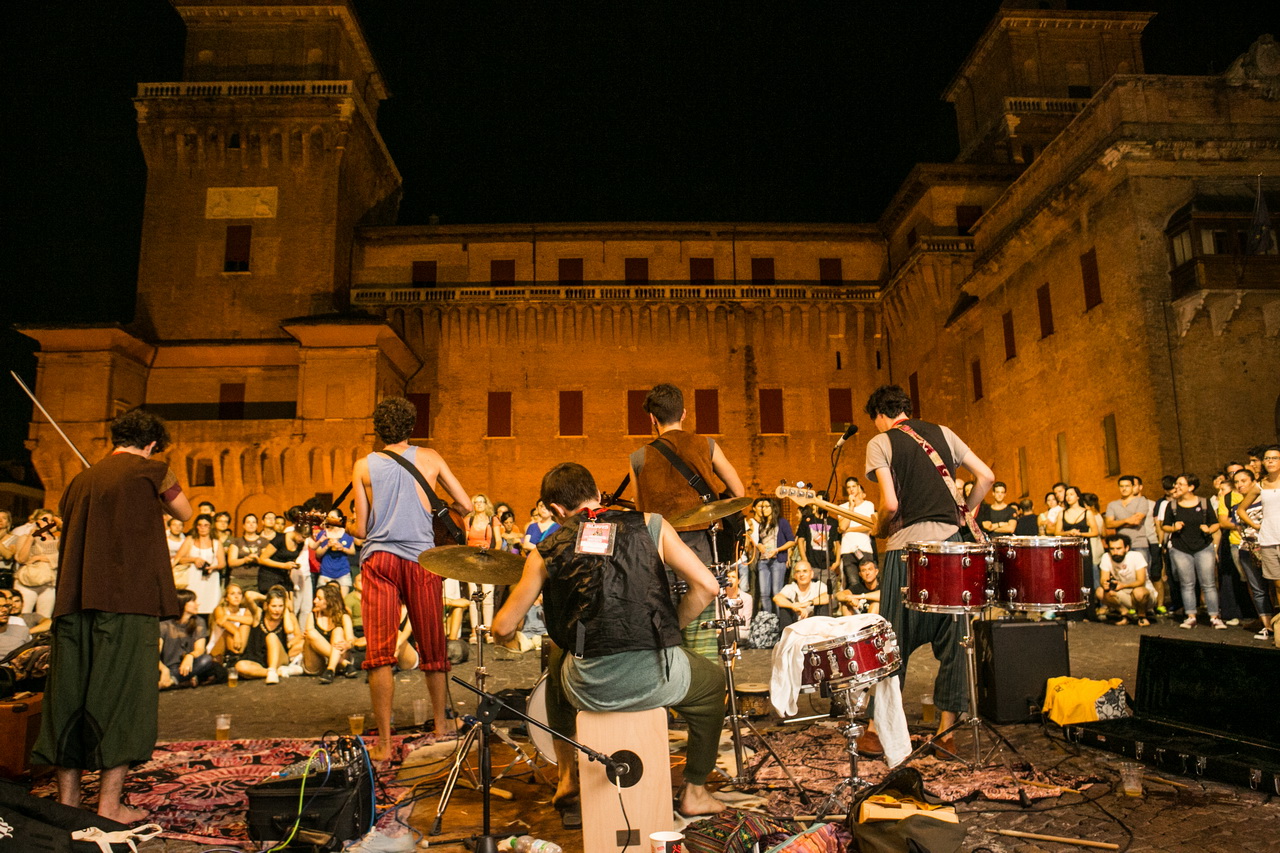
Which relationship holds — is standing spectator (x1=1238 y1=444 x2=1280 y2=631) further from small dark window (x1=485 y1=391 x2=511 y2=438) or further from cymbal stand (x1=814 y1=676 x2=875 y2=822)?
small dark window (x1=485 y1=391 x2=511 y2=438)

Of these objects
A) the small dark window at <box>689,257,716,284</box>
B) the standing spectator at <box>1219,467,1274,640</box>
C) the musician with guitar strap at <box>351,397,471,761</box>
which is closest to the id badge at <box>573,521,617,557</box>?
the musician with guitar strap at <box>351,397,471,761</box>

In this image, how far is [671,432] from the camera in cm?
463

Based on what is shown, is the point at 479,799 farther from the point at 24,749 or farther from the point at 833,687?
the point at 24,749

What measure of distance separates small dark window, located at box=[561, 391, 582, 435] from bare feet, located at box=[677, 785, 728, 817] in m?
24.5

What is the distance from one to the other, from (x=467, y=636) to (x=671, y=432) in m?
6.62

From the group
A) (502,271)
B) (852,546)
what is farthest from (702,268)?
(852,546)

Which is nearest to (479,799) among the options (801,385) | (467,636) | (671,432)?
(671,432)

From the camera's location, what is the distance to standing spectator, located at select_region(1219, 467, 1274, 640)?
8672 mm

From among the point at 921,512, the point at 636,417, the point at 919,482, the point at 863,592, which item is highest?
the point at 636,417

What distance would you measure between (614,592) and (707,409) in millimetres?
25272

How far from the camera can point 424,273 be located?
29.2 m

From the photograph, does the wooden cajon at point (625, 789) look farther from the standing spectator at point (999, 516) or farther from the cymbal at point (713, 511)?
the standing spectator at point (999, 516)

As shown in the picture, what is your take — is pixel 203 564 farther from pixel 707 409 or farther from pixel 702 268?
pixel 702 268

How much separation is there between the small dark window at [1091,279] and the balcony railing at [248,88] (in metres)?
22.4
